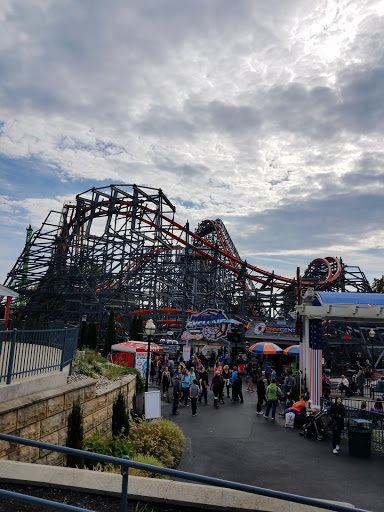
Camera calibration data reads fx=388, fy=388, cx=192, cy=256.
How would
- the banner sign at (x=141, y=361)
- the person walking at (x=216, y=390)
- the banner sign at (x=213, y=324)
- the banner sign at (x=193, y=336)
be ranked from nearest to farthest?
the person walking at (x=216, y=390), the banner sign at (x=141, y=361), the banner sign at (x=213, y=324), the banner sign at (x=193, y=336)

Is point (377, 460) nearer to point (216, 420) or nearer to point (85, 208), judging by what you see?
point (216, 420)

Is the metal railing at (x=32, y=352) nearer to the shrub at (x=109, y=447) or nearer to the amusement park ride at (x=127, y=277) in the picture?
the shrub at (x=109, y=447)

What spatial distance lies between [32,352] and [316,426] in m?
8.43

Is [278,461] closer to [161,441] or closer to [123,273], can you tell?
[161,441]

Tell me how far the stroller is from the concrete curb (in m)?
7.59

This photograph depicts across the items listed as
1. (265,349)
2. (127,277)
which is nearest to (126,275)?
(127,277)

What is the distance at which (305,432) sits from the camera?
1154 cm

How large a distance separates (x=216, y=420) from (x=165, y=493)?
9.14 metres

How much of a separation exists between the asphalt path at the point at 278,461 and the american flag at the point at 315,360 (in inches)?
75.3

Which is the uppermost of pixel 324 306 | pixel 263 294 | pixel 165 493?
pixel 263 294

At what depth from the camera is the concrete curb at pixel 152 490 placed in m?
4.41

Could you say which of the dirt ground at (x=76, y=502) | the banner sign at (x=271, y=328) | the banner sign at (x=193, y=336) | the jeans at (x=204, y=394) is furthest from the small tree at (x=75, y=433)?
the banner sign at (x=271, y=328)

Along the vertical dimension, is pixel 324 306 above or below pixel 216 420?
above

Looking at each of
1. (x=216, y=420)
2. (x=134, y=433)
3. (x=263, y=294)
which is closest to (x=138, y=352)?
(x=216, y=420)
